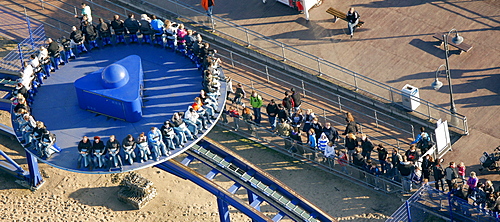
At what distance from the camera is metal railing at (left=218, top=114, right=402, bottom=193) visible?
48906mm

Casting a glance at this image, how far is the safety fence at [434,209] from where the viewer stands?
152 ft

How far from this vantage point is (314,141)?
49.6 meters

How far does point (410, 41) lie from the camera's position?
180 feet

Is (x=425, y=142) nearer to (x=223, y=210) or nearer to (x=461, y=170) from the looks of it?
(x=461, y=170)

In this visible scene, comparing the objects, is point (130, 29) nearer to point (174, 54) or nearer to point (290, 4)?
point (174, 54)

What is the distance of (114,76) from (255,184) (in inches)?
288

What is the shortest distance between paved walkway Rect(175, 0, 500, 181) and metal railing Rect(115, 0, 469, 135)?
70 centimetres

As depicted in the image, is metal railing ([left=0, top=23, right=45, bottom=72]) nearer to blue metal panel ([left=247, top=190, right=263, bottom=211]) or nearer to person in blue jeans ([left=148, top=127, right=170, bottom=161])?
person in blue jeans ([left=148, top=127, right=170, bottom=161])

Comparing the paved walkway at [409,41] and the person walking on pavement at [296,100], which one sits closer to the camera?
the person walking on pavement at [296,100]

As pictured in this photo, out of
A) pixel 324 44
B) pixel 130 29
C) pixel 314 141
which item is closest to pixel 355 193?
pixel 314 141

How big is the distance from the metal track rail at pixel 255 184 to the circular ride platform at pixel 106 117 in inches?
46.0

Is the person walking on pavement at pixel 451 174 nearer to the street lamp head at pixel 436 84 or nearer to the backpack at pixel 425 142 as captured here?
the backpack at pixel 425 142

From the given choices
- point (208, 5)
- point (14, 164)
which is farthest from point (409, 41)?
point (14, 164)

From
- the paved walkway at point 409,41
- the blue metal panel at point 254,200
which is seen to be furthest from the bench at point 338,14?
the blue metal panel at point 254,200
